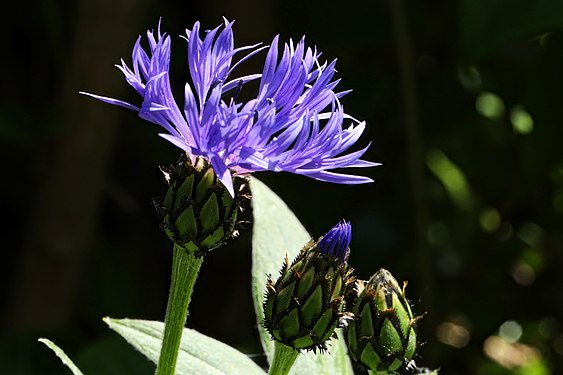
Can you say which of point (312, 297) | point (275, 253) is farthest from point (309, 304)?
point (275, 253)

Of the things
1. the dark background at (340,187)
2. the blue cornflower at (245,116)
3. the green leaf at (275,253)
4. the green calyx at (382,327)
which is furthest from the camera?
the dark background at (340,187)

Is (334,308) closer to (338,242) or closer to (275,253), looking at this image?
(338,242)

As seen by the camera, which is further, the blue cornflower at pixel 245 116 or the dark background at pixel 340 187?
the dark background at pixel 340 187

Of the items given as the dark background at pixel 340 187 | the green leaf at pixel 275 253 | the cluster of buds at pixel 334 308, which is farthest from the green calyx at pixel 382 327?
the dark background at pixel 340 187

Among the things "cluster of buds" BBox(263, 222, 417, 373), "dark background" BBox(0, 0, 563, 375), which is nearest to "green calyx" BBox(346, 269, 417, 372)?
"cluster of buds" BBox(263, 222, 417, 373)

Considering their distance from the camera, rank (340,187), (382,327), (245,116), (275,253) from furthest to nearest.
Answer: (340,187)
(275,253)
(382,327)
(245,116)

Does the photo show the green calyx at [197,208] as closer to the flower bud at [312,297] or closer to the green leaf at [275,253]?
the flower bud at [312,297]

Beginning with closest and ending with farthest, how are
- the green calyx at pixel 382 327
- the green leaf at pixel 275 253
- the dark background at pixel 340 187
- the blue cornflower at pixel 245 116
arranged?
the blue cornflower at pixel 245 116 < the green calyx at pixel 382 327 < the green leaf at pixel 275 253 < the dark background at pixel 340 187
